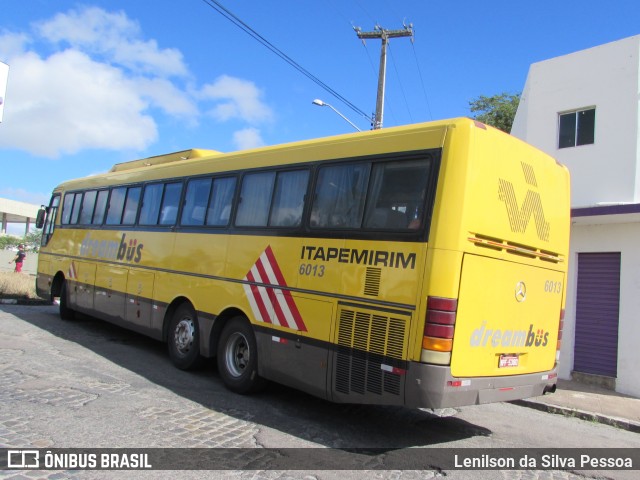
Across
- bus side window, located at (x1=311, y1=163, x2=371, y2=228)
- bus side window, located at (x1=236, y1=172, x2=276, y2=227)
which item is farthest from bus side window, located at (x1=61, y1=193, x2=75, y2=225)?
bus side window, located at (x1=311, y1=163, x2=371, y2=228)

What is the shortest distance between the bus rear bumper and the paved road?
2.11ft

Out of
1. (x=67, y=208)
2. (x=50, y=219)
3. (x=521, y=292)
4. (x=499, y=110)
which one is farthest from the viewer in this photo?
(x=499, y=110)

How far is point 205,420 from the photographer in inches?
223

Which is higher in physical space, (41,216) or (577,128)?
(577,128)

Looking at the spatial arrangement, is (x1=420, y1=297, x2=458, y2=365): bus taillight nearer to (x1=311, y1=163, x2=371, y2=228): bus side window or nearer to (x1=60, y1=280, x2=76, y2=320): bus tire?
(x1=311, y1=163, x2=371, y2=228): bus side window

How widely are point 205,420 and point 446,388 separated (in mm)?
2679

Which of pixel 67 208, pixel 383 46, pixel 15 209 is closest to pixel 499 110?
pixel 383 46

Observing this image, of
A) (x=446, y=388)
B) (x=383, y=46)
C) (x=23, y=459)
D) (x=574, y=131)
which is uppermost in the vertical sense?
(x=383, y=46)

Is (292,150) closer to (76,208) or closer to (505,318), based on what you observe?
(505,318)

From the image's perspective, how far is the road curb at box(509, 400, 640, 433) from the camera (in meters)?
7.48

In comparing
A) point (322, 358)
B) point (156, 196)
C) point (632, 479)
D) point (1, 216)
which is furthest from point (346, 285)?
point (1, 216)

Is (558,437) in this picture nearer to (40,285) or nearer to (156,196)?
(156,196)

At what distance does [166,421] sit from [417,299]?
117 inches

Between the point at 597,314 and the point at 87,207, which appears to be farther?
the point at 87,207
